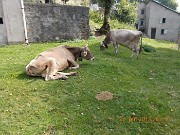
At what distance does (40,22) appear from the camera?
19.5 metres

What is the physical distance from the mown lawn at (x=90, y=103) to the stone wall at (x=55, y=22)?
27.3 feet

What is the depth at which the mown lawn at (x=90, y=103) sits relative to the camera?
22.1ft

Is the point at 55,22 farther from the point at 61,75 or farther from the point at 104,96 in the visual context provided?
the point at 104,96

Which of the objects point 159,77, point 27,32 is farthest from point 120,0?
point 159,77

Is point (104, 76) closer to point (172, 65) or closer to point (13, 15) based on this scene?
point (172, 65)

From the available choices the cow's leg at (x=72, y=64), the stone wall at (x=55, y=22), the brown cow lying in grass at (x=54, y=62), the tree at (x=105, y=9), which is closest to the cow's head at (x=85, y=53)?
the brown cow lying in grass at (x=54, y=62)

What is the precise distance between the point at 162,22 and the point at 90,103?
164ft

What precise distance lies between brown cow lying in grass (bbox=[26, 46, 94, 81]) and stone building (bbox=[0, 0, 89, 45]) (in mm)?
8233

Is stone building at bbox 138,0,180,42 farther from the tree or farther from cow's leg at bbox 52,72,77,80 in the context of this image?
cow's leg at bbox 52,72,77,80

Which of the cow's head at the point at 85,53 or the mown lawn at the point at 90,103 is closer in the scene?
the mown lawn at the point at 90,103

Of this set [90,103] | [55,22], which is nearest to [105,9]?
[55,22]

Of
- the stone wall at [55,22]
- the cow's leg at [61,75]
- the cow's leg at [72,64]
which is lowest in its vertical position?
the cow's leg at [61,75]

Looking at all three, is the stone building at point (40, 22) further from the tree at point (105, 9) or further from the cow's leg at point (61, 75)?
the cow's leg at point (61, 75)

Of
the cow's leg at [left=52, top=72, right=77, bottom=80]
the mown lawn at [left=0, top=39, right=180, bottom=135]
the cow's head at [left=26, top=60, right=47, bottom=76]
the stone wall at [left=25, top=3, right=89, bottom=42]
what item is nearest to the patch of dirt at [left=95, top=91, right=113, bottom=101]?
the mown lawn at [left=0, top=39, right=180, bottom=135]
